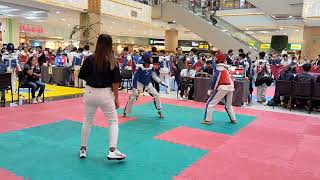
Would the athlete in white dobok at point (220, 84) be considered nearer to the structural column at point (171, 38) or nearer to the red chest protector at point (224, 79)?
the red chest protector at point (224, 79)

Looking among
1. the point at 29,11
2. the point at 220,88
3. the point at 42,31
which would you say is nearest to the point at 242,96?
the point at 220,88

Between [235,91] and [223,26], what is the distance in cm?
1328

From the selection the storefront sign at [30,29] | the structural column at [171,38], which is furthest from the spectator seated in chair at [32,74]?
Result: the structural column at [171,38]

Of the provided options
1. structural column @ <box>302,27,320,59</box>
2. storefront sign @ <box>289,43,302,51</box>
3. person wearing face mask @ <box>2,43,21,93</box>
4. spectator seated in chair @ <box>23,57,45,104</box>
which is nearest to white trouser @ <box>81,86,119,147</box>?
spectator seated in chair @ <box>23,57,45,104</box>

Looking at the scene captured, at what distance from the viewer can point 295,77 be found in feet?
33.4

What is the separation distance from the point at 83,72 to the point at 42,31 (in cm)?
2675

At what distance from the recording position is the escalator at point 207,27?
21719 millimetres

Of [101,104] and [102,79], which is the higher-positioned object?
[102,79]

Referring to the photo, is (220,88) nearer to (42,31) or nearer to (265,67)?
(265,67)

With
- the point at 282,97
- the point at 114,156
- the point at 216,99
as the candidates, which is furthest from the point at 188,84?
the point at 114,156

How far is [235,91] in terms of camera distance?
34.1 ft

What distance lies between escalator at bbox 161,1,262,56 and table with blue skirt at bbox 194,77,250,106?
11.3 m

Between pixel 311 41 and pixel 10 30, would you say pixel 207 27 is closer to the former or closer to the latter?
pixel 311 41

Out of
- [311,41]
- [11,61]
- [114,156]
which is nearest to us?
[114,156]
